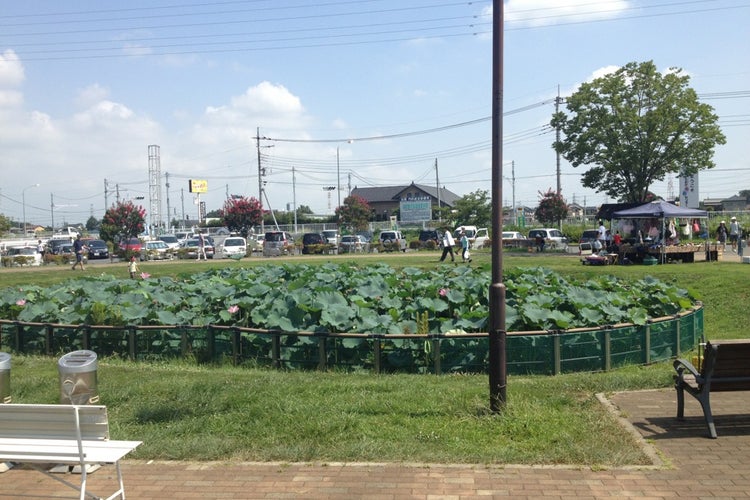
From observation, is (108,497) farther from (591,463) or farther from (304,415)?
(591,463)

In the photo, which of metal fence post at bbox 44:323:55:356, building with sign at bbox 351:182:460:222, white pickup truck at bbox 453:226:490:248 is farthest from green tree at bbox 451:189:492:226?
metal fence post at bbox 44:323:55:356

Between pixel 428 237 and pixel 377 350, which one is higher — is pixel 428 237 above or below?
above

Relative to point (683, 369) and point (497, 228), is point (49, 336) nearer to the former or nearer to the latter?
point (497, 228)

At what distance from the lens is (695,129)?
37688 millimetres

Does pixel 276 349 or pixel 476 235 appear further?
pixel 476 235

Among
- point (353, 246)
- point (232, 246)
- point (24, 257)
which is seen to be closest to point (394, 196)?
point (353, 246)

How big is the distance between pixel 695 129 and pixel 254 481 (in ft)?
125

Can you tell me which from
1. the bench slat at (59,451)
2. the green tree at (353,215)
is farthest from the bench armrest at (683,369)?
the green tree at (353,215)

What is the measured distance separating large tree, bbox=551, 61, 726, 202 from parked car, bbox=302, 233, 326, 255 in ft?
55.5

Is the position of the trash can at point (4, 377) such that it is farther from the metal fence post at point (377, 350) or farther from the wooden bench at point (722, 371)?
the wooden bench at point (722, 371)

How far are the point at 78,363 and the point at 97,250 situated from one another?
147ft

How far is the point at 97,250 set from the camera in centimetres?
4841

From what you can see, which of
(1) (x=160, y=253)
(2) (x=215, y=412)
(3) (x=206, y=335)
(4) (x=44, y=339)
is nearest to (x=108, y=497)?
(2) (x=215, y=412)

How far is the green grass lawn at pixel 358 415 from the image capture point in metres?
6.03
